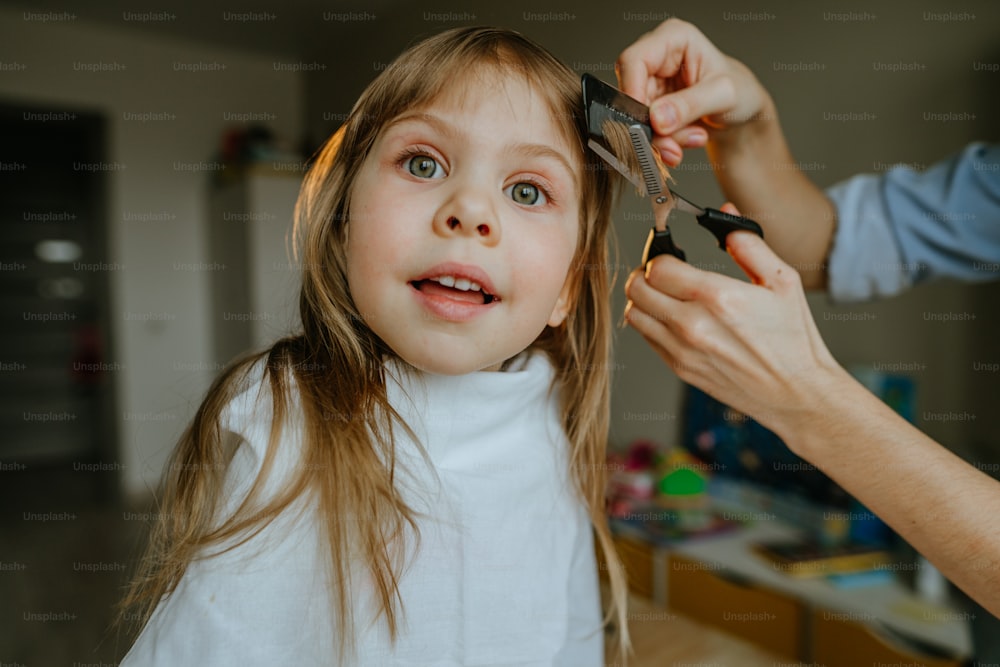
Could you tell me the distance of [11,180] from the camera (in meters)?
4.50

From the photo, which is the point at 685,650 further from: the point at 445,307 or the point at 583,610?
the point at 445,307

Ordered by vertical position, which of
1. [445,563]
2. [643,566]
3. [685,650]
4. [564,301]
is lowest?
[643,566]

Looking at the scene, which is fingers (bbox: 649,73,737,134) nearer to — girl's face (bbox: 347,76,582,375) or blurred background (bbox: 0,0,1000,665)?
girl's face (bbox: 347,76,582,375)

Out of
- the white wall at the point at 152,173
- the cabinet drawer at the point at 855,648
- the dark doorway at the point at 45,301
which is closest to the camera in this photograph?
the cabinet drawer at the point at 855,648

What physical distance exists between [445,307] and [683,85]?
1.74 feet

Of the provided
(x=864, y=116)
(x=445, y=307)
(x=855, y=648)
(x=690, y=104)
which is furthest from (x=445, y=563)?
(x=864, y=116)

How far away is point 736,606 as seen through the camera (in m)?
1.68

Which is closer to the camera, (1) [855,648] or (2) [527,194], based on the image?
(2) [527,194]

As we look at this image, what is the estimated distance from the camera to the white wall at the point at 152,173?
3.74 m

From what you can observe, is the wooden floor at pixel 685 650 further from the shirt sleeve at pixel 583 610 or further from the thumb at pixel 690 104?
the thumb at pixel 690 104

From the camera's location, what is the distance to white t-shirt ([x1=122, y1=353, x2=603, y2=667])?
59cm

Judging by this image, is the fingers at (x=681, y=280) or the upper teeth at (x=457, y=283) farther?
the fingers at (x=681, y=280)

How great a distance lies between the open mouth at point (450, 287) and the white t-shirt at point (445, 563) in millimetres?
113

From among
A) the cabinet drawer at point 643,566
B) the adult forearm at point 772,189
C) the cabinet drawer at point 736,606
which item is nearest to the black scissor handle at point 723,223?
the adult forearm at point 772,189
